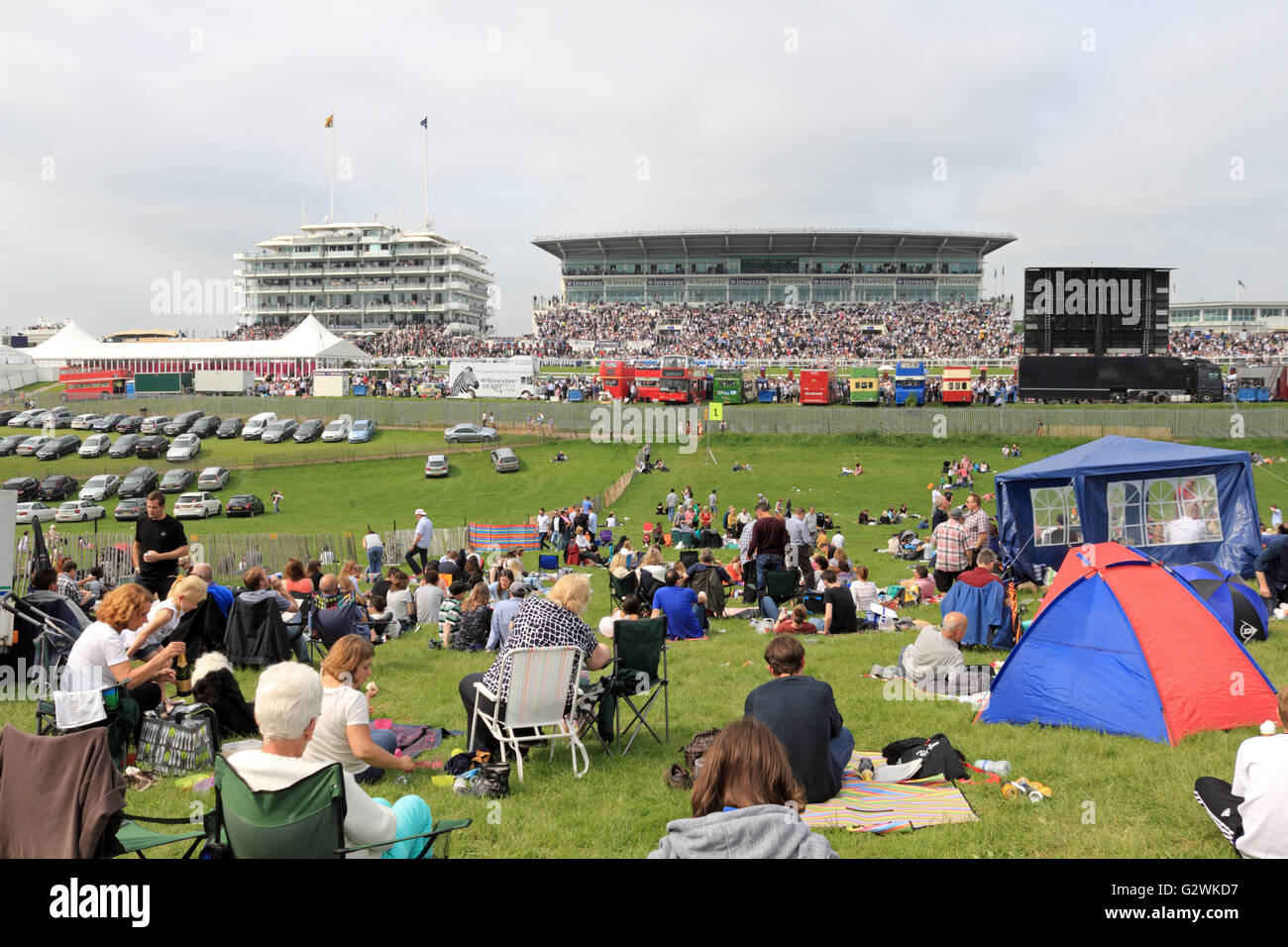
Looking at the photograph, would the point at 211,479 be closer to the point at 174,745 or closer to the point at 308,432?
the point at 308,432

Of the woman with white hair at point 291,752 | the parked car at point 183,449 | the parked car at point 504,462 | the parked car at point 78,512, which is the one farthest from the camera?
the parked car at point 183,449

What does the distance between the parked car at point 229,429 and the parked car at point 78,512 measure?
15.6 meters

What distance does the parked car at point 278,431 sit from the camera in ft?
171

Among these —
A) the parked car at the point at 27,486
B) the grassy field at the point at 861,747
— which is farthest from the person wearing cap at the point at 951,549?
the parked car at the point at 27,486

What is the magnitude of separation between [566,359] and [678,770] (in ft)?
250

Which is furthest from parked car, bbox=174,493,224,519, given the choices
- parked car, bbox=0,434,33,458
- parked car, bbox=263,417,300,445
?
parked car, bbox=0,434,33,458

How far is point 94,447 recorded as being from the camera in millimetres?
50031

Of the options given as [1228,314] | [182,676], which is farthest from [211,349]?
[1228,314]

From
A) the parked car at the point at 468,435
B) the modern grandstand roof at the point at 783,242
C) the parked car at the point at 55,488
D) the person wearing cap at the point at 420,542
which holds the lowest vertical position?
the parked car at the point at 55,488

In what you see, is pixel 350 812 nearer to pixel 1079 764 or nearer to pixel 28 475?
pixel 1079 764

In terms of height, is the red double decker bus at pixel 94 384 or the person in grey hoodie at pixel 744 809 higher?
the red double decker bus at pixel 94 384

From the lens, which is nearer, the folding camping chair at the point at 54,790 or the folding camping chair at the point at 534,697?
the folding camping chair at the point at 54,790

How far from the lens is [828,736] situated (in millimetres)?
5453

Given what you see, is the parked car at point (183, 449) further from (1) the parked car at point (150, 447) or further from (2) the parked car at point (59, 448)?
(2) the parked car at point (59, 448)
